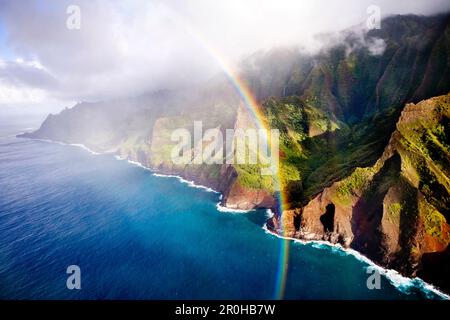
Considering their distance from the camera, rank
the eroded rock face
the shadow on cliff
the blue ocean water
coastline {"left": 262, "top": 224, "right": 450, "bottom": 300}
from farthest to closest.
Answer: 1. the shadow on cliff
2. the eroded rock face
3. the blue ocean water
4. coastline {"left": 262, "top": 224, "right": 450, "bottom": 300}

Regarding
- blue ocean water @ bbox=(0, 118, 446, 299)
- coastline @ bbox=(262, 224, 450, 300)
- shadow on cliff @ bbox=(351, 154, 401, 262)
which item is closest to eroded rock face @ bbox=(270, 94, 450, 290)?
shadow on cliff @ bbox=(351, 154, 401, 262)

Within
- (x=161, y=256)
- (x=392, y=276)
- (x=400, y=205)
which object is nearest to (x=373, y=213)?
(x=400, y=205)

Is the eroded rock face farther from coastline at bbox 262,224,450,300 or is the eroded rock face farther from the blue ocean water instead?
the blue ocean water

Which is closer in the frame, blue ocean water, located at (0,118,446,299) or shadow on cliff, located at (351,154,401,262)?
blue ocean water, located at (0,118,446,299)

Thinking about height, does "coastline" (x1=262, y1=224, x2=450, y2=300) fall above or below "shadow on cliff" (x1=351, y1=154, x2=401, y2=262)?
below

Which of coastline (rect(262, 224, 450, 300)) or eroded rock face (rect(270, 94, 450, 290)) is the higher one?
eroded rock face (rect(270, 94, 450, 290))

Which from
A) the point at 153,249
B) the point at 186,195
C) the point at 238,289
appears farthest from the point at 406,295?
the point at 186,195

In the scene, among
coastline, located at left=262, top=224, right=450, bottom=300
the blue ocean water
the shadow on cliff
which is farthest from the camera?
the shadow on cliff

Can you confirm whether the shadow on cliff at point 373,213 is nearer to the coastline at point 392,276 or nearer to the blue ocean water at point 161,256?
the coastline at point 392,276

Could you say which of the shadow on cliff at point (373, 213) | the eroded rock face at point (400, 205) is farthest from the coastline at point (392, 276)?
the shadow on cliff at point (373, 213)
